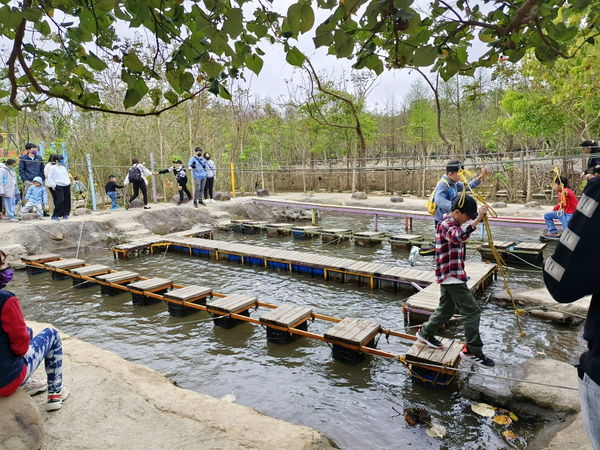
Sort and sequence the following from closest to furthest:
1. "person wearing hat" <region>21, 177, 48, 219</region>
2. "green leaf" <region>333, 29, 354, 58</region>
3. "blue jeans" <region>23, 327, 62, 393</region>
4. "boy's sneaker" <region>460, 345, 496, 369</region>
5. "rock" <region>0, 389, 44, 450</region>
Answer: "green leaf" <region>333, 29, 354, 58</region>
"rock" <region>0, 389, 44, 450</region>
"blue jeans" <region>23, 327, 62, 393</region>
"boy's sneaker" <region>460, 345, 496, 369</region>
"person wearing hat" <region>21, 177, 48, 219</region>

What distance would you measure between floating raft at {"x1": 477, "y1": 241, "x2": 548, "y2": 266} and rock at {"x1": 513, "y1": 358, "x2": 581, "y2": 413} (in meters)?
5.29

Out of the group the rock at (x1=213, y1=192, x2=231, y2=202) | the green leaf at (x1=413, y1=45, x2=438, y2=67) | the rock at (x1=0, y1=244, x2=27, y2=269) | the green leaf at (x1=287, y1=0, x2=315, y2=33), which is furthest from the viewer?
the rock at (x1=213, y1=192, x2=231, y2=202)

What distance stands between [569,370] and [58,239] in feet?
39.8

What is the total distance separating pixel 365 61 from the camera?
2.29m

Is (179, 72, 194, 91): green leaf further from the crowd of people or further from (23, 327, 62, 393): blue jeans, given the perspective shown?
the crowd of people

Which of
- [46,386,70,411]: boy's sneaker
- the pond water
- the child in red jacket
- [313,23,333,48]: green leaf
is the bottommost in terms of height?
the pond water

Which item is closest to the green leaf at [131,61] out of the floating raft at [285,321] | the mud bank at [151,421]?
→ the mud bank at [151,421]

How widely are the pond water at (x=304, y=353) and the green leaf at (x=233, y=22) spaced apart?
3.50m

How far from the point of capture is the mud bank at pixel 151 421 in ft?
9.80

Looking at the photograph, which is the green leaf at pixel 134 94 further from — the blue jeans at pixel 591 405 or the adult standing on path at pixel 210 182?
the adult standing on path at pixel 210 182

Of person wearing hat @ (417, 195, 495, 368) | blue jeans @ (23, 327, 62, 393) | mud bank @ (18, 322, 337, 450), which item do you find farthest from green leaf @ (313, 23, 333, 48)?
blue jeans @ (23, 327, 62, 393)

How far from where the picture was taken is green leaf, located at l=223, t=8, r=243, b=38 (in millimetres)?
1655

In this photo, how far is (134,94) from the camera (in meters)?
1.99

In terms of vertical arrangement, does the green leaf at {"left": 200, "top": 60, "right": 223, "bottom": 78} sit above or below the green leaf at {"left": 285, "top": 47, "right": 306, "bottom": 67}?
below
